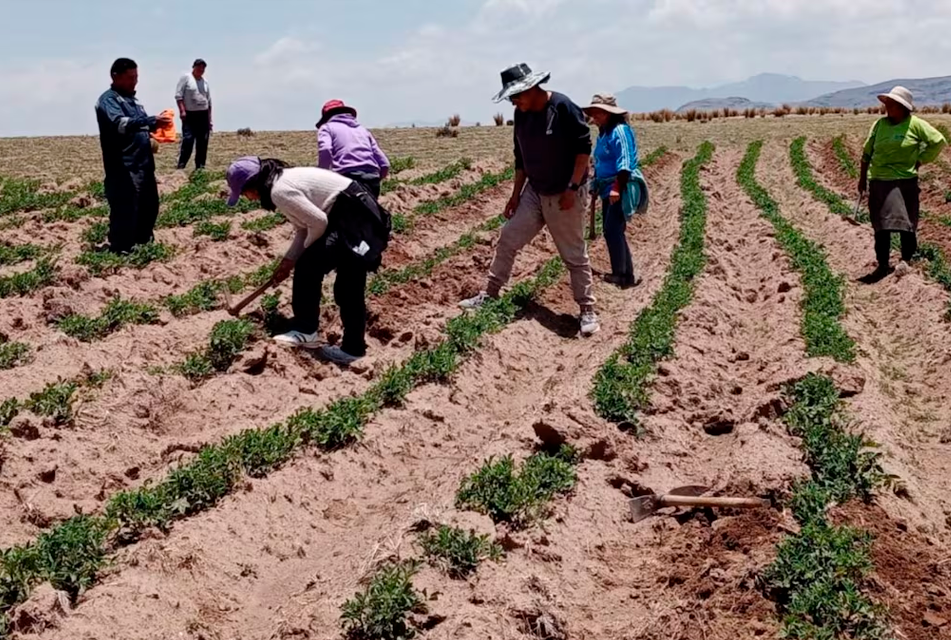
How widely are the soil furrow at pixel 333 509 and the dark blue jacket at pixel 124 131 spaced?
168 inches

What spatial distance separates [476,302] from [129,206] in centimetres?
378

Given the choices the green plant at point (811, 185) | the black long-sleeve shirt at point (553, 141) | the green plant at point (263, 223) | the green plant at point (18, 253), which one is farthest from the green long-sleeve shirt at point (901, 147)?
the green plant at point (18, 253)

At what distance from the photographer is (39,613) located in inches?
152

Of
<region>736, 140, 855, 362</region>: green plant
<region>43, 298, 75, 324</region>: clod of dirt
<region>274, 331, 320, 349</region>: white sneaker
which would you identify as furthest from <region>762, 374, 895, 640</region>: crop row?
<region>43, 298, 75, 324</region>: clod of dirt

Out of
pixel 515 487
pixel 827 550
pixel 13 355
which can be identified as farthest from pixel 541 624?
pixel 13 355

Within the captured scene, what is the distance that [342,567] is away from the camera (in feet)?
14.6

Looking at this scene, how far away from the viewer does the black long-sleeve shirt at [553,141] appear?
7617 millimetres

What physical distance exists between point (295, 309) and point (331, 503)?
244 cm

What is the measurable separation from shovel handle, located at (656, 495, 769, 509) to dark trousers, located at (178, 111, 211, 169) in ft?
40.2

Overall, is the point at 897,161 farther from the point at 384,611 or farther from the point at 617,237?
the point at 384,611

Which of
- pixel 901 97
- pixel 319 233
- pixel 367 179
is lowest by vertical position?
pixel 319 233

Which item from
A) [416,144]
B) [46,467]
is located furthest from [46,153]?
[46,467]

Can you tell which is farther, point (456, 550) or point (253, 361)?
point (253, 361)

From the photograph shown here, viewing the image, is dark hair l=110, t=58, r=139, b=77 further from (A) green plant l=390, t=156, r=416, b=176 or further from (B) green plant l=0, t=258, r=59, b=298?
(A) green plant l=390, t=156, r=416, b=176
